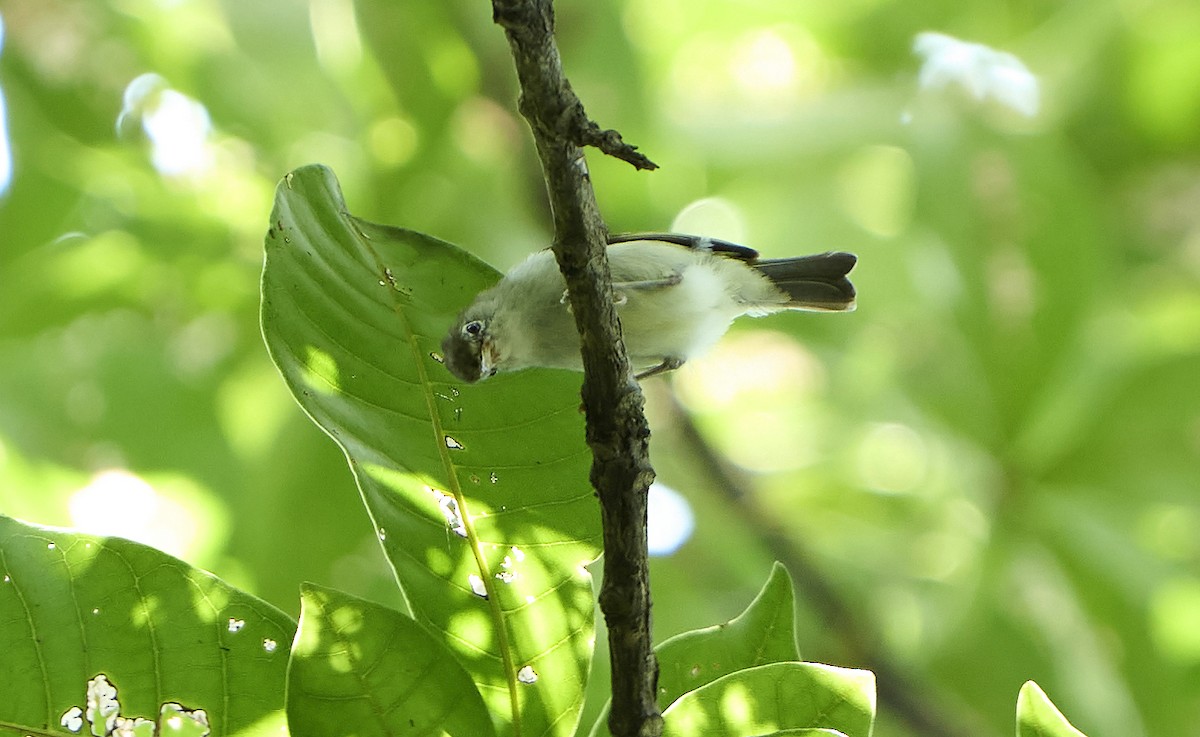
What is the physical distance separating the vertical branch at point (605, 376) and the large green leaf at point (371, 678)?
0.65 ft

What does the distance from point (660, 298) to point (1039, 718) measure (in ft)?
4.79

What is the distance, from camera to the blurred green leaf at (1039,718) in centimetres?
127

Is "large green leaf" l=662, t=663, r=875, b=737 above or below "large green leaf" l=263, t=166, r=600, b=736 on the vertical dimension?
below

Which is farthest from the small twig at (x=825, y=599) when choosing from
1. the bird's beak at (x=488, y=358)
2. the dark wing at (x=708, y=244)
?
the bird's beak at (x=488, y=358)

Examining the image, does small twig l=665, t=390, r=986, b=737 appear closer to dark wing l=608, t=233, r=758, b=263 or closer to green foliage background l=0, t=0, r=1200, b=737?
green foliage background l=0, t=0, r=1200, b=737

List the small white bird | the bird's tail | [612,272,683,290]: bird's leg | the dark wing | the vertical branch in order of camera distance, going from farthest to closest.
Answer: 1. the bird's tail
2. the dark wing
3. [612,272,683,290]: bird's leg
4. the small white bird
5. the vertical branch

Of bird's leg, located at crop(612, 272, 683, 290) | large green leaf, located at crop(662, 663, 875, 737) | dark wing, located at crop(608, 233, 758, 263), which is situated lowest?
large green leaf, located at crop(662, 663, 875, 737)

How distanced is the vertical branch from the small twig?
2553 mm

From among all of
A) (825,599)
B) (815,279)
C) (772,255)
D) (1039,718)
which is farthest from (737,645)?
(772,255)

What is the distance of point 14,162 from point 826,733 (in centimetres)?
380

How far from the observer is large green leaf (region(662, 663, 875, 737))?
128 centimetres

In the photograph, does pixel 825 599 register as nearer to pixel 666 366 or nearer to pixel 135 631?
pixel 666 366

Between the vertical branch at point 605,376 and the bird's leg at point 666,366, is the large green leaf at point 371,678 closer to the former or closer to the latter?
the vertical branch at point 605,376

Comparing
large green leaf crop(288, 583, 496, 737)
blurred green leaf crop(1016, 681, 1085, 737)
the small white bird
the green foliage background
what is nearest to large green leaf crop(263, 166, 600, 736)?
large green leaf crop(288, 583, 496, 737)
